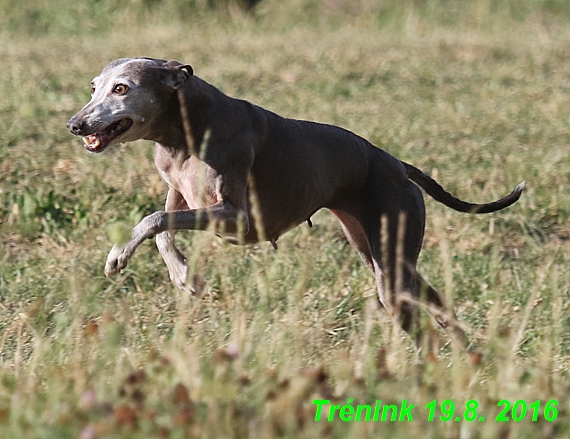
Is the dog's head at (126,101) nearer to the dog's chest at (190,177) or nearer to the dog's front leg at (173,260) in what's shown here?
the dog's chest at (190,177)

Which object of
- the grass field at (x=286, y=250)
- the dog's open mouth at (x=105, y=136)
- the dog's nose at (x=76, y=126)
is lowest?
the grass field at (x=286, y=250)

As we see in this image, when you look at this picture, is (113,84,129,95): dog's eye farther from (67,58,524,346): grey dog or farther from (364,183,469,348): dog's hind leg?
(364,183,469,348): dog's hind leg

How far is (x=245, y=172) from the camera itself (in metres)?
4.88

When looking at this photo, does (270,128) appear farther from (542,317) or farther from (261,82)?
(261,82)

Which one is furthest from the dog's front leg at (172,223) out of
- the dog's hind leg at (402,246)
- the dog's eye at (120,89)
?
the dog's hind leg at (402,246)

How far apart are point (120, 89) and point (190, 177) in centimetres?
48

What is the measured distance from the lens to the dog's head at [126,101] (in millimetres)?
4586

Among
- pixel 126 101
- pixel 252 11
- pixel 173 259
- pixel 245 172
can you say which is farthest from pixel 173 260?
pixel 252 11

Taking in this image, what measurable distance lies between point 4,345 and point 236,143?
A: 1340 millimetres

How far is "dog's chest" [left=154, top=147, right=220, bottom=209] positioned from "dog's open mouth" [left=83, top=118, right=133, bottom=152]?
29 centimetres

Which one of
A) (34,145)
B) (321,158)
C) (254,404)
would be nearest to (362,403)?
(254,404)

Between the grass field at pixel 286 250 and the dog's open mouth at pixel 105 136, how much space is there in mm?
656

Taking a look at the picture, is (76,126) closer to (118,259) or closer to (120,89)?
(120,89)

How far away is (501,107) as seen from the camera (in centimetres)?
1009
